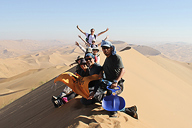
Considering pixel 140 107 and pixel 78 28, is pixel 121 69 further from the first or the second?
pixel 78 28

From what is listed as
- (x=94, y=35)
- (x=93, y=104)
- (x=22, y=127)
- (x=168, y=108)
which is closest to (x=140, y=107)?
(x=168, y=108)

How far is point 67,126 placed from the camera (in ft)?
5.93

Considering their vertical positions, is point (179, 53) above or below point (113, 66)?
below

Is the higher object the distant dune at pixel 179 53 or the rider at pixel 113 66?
the rider at pixel 113 66

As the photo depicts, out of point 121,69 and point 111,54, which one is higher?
point 111,54

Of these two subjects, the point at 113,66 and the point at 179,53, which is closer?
the point at 113,66

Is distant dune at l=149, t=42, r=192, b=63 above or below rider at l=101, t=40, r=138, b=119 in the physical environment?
below

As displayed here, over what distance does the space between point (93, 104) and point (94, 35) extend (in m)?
3.27

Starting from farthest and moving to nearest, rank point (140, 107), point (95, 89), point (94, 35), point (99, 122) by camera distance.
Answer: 1. point (94, 35)
2. point (140, 107)
3. point (95, 89)
4. point (99, 122)

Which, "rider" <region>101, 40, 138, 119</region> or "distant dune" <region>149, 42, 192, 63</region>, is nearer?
"rider" <region>101, 40, 138, 119</region>

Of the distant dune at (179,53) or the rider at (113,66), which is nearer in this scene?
the rider at (113,66)

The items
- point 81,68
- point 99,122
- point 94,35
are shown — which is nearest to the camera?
point 99,122

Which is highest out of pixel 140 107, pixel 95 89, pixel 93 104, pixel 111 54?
pixel 111 54

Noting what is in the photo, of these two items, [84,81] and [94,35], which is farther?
[94,35]
